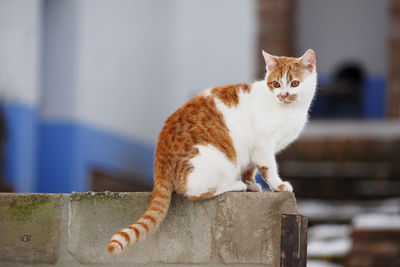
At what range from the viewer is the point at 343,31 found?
801 cm

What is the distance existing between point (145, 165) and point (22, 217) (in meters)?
4.63

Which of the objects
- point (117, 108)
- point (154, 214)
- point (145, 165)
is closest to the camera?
point (154, 214)

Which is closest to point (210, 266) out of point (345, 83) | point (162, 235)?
point (162, 235)

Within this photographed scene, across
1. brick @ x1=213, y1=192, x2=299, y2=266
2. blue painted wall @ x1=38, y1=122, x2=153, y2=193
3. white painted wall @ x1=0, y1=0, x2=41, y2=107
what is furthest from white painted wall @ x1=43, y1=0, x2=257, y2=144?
brick @ x1=213, y1=192, x2=299, y2=266

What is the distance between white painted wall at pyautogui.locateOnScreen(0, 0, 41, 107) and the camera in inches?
204

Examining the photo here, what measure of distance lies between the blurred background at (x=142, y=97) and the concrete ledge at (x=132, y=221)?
249cm

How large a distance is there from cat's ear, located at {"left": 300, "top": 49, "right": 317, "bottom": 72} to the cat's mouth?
0.12m

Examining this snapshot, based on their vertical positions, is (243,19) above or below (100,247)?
above

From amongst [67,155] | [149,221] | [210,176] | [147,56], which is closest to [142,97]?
[147,56]

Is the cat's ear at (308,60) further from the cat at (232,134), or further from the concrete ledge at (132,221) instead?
the concrete ledge at (132,221)

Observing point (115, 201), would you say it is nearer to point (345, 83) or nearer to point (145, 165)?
point (145, 165)

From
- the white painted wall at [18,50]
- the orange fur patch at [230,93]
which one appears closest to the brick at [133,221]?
the orange fur patch at [230,93]

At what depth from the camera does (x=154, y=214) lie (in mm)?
1865

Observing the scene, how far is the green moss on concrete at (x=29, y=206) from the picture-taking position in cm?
200
